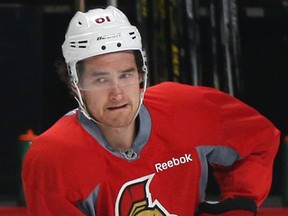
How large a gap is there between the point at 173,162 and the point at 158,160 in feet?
0.10

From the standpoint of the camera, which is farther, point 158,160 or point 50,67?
point 50,67

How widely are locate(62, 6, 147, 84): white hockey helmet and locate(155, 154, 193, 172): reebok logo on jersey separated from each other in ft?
0.58

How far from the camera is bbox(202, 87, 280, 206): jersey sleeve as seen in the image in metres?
1.87

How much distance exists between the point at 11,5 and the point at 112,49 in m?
2.24

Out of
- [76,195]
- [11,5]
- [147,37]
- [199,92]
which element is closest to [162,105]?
[199,92]

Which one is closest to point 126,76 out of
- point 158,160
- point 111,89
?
point 111,89

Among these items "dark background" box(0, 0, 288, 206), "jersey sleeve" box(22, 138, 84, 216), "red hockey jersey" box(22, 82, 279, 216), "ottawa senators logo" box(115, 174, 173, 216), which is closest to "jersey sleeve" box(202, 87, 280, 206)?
"red hockey jersey" box(22, 82, 279, 216)

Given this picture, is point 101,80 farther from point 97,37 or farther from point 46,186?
point 46,186

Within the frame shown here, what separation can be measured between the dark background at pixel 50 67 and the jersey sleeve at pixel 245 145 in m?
1.91

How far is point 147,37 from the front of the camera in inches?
144

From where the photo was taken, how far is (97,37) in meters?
1.78

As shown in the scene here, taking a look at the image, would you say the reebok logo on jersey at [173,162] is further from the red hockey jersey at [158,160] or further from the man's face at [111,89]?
the man's face at [111,89]

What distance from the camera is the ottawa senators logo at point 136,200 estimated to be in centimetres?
179

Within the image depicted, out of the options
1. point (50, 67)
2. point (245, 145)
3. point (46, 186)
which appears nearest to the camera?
point (46, 186)
